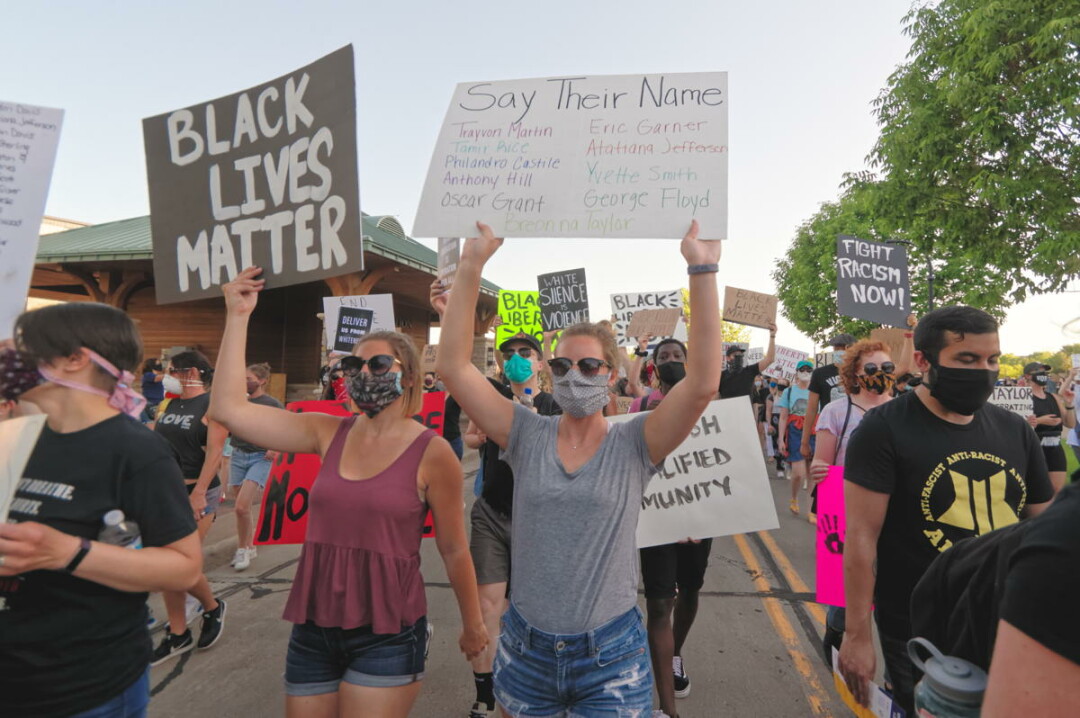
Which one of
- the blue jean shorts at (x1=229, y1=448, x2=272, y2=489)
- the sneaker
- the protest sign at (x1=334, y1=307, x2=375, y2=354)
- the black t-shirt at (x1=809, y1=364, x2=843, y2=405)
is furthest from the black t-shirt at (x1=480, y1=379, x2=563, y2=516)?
the protest sign at (x1=334, y1=307, x2=375, y2=354)

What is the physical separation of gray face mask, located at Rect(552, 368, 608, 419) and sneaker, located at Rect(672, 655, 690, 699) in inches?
81.7

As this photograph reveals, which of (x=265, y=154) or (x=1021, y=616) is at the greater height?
(x=265, y=154)

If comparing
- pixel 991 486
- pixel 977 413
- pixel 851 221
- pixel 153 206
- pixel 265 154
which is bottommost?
pixel 991 486

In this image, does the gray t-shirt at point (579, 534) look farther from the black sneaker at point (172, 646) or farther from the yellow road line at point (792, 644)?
the black sneaker at point (172, 646)

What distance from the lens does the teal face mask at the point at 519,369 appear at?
4.11 metres

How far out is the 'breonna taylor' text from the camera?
8.50 feet

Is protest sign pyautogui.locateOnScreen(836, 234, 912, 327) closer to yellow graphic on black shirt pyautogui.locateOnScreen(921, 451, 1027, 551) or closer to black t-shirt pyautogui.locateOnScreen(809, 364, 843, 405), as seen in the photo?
black t-shirt pyautogui.locateOnScreen(809, 364, 843, 405)

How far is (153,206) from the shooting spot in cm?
282

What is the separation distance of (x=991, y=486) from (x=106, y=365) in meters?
2.89

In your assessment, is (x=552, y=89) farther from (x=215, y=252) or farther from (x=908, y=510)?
(x=908, y=510)

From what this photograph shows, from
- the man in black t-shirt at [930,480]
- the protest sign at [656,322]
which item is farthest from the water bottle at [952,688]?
the protest sign at [656,322]

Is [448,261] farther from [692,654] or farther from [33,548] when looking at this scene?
[692,654]

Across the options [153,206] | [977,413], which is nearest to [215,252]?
[153,206]

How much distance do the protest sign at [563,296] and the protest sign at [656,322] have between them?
3.03 feet
